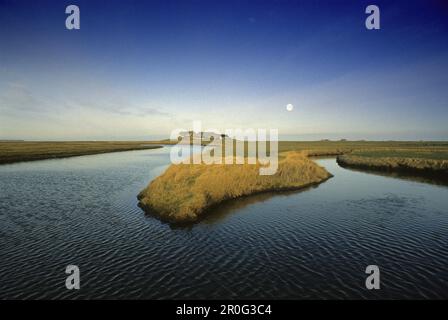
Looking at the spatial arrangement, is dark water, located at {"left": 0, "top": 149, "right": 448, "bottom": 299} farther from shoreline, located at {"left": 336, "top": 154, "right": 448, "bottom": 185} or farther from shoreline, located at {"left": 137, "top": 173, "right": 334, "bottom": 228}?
shoreline, located at {"left": 336, "top": 154, "right": 448, "bottom": 185}

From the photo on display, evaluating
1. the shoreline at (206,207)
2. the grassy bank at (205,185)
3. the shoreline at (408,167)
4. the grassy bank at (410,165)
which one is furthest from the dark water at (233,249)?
the grassy bank at (410,165)

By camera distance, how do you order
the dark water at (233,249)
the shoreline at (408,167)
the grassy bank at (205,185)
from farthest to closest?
the shoreline at (408,167) < the grassy bank at (205,185) < the dark water at (233,249)

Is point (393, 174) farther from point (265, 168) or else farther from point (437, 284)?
point (437, 284)

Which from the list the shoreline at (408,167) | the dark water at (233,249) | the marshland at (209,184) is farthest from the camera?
the shoreline at (408,167)

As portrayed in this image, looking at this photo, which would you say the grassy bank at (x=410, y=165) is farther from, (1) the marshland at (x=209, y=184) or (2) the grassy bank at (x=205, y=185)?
→ (2) the grassy bank at (x=205, y=185)

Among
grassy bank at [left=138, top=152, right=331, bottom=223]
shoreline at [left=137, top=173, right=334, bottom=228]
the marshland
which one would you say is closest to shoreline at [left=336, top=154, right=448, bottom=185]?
→ the marshland

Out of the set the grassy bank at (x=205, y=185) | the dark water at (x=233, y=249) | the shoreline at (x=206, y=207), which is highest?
the grassy bank at (x=205, y=185)
